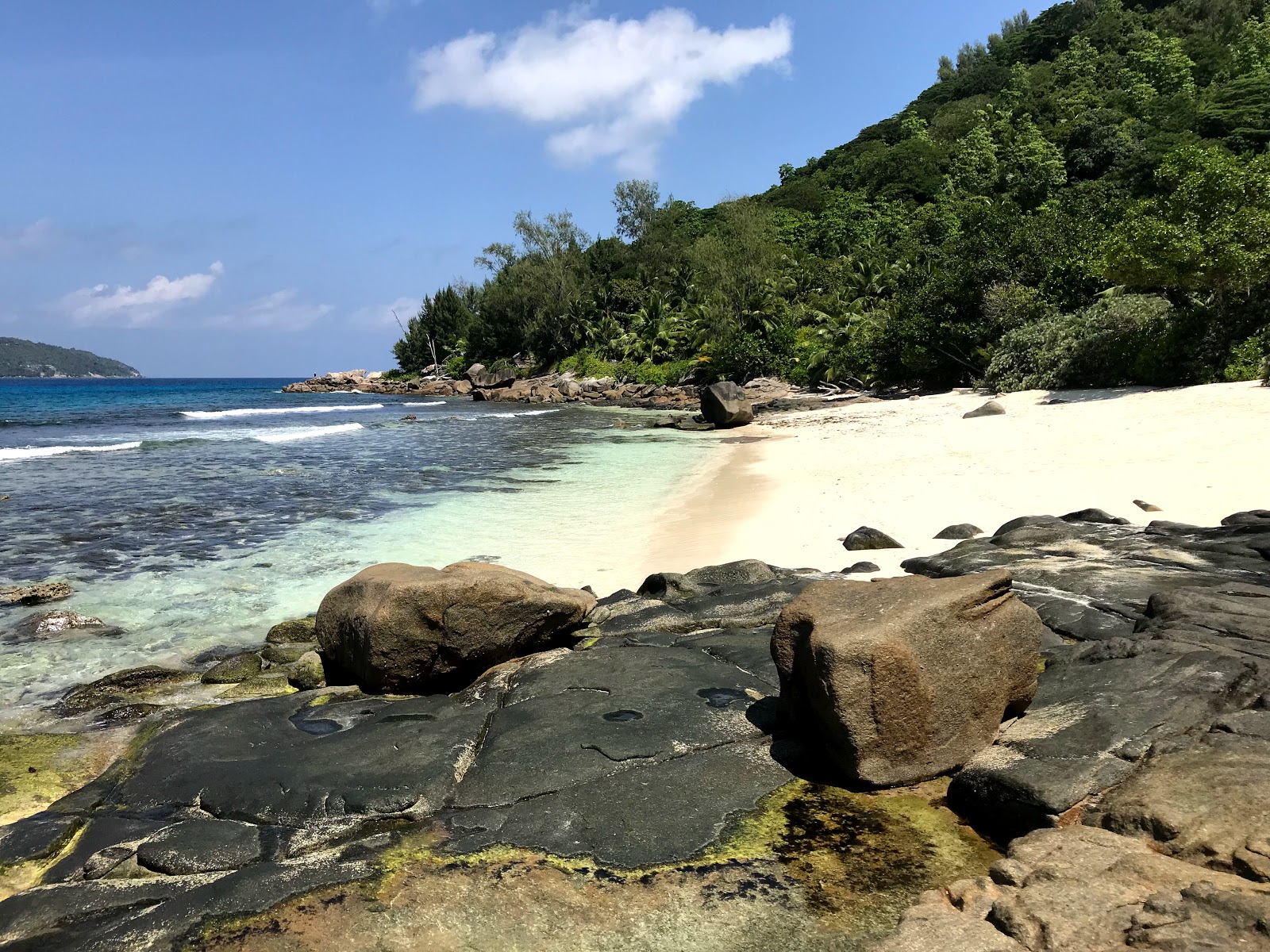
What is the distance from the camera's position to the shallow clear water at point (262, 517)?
30.0 feet

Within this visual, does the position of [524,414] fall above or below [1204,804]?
above

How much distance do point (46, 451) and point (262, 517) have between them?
1950 centimetres

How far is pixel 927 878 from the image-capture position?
3535 mm

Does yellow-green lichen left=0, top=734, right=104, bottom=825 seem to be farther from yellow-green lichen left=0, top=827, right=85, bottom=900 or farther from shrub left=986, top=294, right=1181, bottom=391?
shrub left=986, top=294, right=1181, bottom=391

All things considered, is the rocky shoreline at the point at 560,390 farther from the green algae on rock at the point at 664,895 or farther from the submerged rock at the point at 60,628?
the green algae on rock at the point at 664,895

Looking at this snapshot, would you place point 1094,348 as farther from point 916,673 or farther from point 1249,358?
point 916,673

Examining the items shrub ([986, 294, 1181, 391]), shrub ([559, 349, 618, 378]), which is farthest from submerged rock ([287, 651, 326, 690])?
shrub ([559, 349, 618, 378])

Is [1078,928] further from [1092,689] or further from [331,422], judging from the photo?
[331,422]

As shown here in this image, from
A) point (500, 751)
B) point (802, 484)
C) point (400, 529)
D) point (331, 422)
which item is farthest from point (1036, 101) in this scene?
point (500, 751)

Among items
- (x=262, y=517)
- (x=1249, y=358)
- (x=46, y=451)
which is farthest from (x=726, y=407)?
(x=46, y=451)

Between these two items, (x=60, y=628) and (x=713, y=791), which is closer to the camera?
(x=713, y=791)

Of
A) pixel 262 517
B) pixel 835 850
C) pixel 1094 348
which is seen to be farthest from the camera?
pixel 1094 348

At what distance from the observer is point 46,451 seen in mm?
28188

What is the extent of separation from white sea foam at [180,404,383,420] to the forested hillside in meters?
18.3
